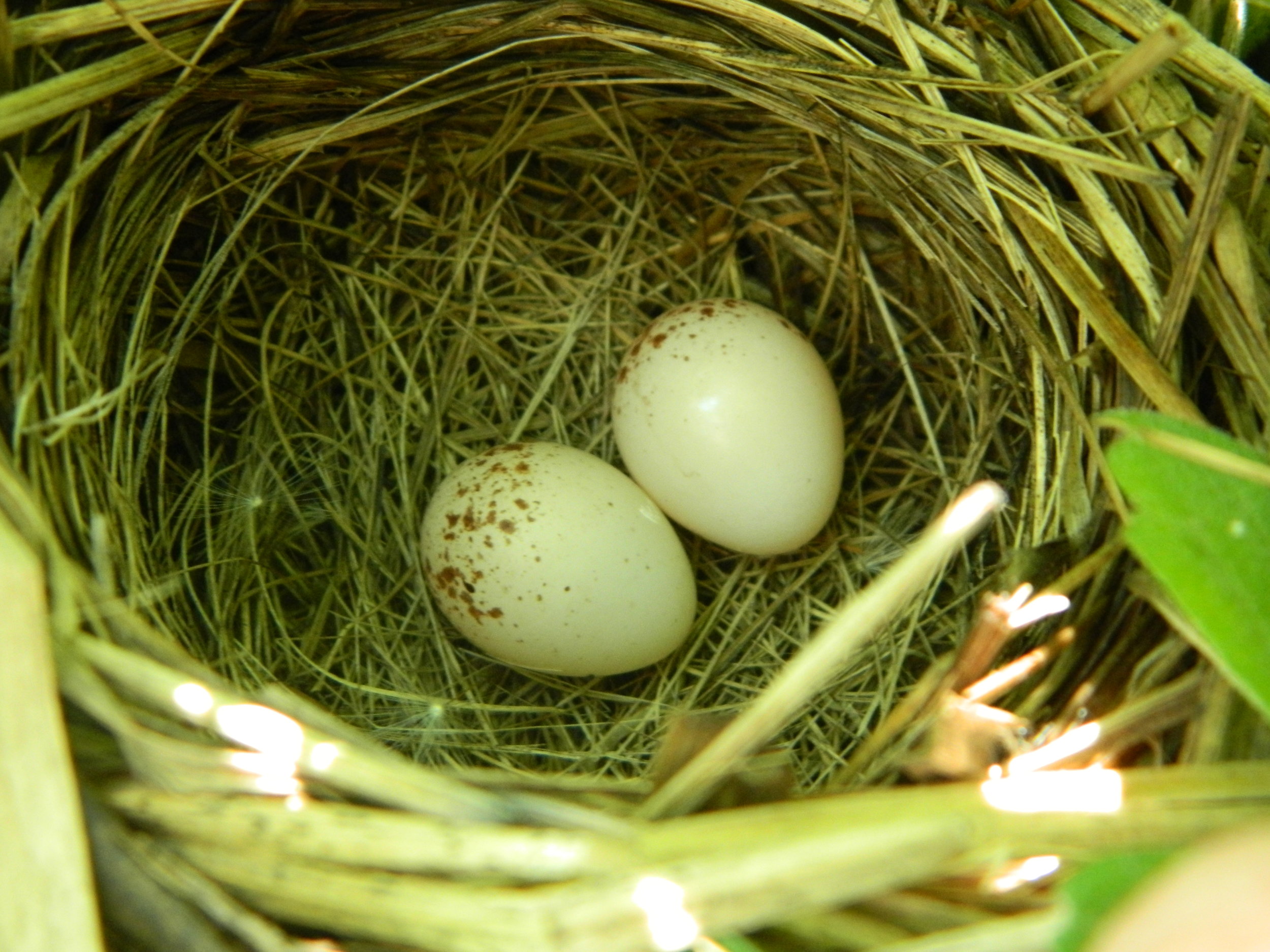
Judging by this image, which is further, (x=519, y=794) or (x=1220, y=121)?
(x=1220, y=121)

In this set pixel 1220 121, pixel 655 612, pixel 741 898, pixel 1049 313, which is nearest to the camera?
pixel 741 898

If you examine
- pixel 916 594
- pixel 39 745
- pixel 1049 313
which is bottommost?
pixel 39 745

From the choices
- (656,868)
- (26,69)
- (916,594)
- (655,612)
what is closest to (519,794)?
(656,868)

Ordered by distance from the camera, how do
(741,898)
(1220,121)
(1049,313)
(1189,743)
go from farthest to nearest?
1. (1049,313)
2. (1220,121)
3. (1189,743)
4. (741,898)

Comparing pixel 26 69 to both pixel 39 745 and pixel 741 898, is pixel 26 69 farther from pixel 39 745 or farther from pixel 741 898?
pixel 741 898

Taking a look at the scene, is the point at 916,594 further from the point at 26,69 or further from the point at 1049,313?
the point at 26,69

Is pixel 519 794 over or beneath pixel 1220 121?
beneath
